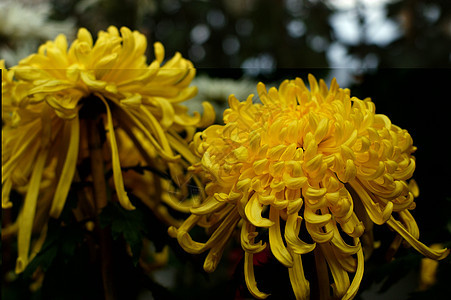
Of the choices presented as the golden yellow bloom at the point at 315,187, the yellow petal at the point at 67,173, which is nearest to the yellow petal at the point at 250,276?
the golden yellow bloom at the point at 315,187

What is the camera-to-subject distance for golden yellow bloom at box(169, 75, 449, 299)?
0.40m

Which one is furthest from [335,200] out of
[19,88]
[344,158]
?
[19,88]

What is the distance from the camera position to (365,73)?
59 centimetres

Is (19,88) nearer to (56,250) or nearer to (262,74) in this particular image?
(56,250)

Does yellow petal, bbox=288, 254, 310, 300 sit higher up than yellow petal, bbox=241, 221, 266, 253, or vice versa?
yellow petal, bbox=241, 221, 266, 253

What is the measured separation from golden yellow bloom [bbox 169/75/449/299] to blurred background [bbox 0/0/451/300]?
4 centimetres

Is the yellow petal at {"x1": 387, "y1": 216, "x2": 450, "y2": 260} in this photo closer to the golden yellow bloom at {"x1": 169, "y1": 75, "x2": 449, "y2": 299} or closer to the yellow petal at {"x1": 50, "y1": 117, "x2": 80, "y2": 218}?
the golden yellow bloom at {"x1": 169, "y1": 75, "x2": 449, "y2": 299}

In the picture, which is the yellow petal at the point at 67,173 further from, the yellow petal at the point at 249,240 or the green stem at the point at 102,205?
the yellow petal at the point at 249,240

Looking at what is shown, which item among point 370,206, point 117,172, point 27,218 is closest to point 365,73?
point 370,206

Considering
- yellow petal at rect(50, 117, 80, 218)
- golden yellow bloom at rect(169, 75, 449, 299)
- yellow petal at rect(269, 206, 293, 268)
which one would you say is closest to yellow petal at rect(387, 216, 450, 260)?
golden yellow bloom at rect(169, 75, 449, 299)

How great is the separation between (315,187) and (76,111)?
1.00ft

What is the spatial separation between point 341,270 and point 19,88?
413mm

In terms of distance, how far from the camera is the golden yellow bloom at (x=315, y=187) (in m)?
0.40

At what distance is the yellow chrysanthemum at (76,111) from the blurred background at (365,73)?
8 cm
